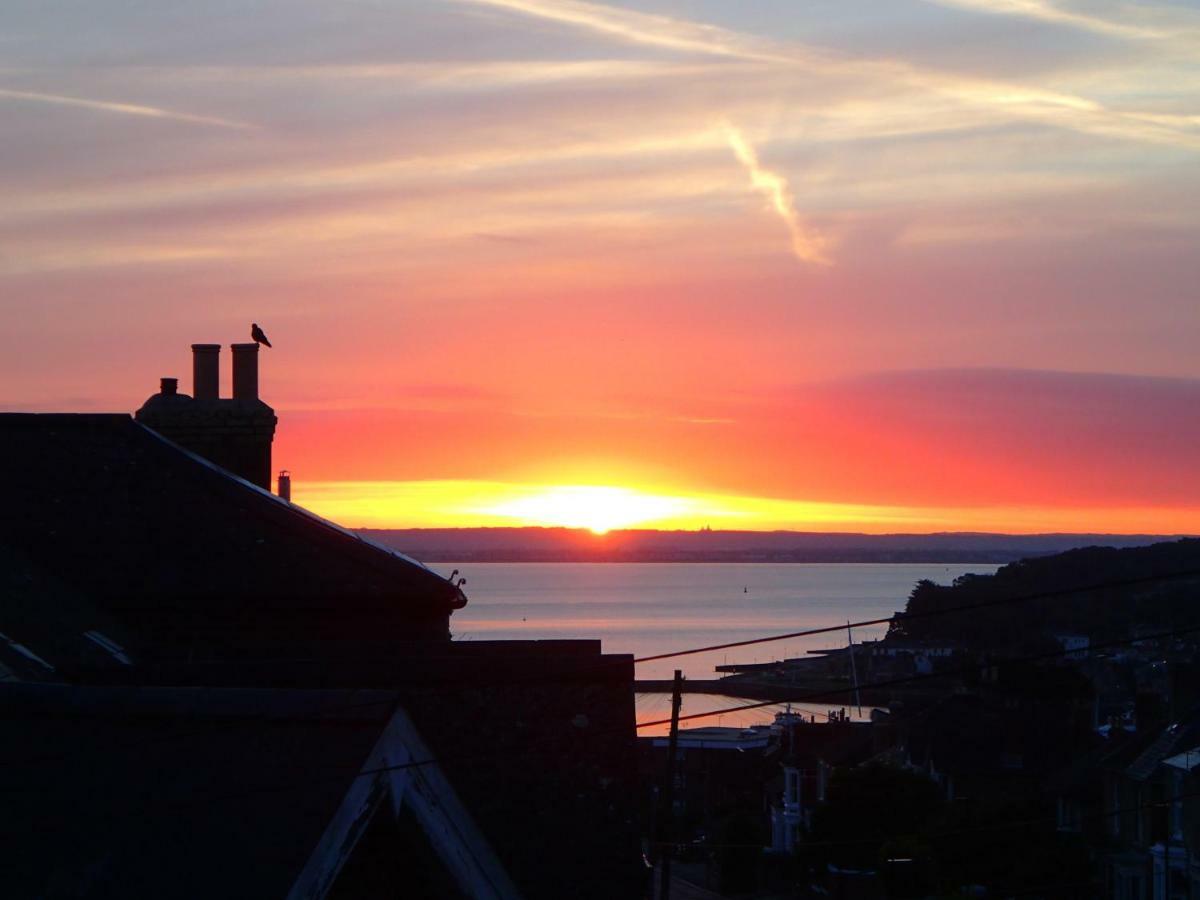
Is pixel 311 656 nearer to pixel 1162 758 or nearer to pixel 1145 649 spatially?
pixel 1162 758

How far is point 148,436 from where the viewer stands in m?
18.2

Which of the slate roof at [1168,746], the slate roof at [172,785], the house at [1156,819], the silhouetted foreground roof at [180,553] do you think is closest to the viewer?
the slate roof at [172,785]

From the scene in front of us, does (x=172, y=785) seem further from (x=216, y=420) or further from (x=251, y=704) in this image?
(x=216, y=420)

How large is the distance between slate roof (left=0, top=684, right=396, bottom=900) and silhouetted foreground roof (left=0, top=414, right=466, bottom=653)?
24.4 feet

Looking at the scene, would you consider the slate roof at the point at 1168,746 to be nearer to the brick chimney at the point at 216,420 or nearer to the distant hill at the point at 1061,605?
the brick chimney at the point at 216,420

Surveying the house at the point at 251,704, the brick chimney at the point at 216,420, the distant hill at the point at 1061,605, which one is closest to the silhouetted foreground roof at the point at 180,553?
the house at the point at 251,704

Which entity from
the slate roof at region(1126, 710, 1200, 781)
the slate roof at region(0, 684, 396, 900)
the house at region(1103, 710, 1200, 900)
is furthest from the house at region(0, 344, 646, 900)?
the slate roof at region(1126, 710, 1200, 781)

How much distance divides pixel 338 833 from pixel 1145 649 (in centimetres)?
11587

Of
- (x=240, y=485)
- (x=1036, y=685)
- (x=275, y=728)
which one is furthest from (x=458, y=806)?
(x=1036, y=685)

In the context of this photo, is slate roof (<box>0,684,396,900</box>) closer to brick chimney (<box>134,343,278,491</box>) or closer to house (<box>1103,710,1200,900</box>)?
brick chimney (<box>134,343,278,491</box>)

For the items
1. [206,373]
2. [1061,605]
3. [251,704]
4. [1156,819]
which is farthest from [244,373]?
[1061,605]

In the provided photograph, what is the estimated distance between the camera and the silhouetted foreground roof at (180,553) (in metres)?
16.2

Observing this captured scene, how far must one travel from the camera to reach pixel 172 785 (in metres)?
7.74

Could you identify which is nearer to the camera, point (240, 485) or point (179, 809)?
point (179, 809)
